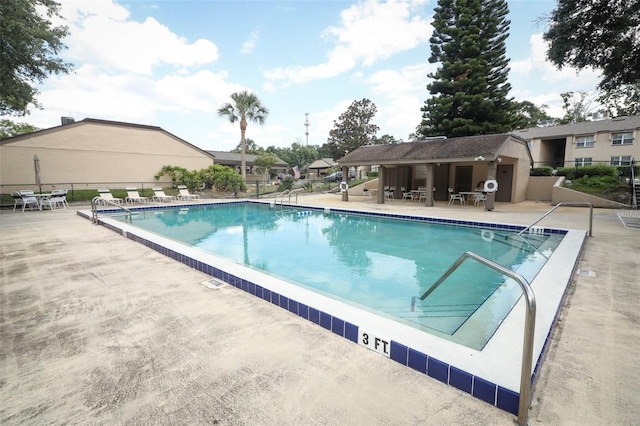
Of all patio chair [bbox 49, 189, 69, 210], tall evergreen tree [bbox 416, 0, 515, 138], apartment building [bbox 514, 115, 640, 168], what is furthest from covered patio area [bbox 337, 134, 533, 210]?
patio chair [bbox 49, 189, 69, 210]

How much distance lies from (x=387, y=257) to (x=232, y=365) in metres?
4.75

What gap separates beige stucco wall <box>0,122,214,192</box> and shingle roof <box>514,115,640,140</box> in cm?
2886

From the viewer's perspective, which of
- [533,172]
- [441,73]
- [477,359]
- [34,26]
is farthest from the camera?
[441,73]

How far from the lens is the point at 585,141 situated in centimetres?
2406

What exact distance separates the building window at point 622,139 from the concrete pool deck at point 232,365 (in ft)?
88.0

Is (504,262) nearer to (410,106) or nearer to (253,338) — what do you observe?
(253,338)

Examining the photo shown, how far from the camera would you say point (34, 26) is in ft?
32.7

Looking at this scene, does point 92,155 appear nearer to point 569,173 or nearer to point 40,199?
point 40,199

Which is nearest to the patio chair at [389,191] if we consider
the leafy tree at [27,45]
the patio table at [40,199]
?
the leafy tree at [27,45]

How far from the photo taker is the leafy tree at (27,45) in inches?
353

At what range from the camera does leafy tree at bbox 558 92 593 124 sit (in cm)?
3334

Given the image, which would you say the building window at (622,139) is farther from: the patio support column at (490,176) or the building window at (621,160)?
the patio support column at (490,176)

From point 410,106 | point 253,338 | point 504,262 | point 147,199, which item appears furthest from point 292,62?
point 253,338

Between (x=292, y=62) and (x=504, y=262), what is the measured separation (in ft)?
66.7
